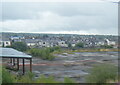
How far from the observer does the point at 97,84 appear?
29.4 ft

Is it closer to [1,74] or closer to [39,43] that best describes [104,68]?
[1,74]

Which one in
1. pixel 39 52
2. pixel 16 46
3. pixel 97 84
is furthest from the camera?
pixel 16 46

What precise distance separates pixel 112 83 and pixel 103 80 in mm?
415

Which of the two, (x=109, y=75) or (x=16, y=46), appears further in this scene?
(x=16, y=46)

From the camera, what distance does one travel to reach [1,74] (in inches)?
321

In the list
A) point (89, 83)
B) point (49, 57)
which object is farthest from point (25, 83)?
point (49, 57)

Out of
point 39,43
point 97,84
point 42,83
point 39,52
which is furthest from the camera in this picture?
point 39,43

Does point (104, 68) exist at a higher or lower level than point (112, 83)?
higher

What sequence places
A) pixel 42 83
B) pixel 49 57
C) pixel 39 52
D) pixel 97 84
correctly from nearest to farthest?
pixel 42 83, pixel 97 84, pixel 49 57, pixel 39 52

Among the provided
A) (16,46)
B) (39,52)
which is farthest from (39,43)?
(39,52)

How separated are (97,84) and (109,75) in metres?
0.80

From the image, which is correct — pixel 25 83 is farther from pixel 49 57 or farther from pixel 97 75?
pixel 49 57

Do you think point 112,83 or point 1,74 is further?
point 112,83

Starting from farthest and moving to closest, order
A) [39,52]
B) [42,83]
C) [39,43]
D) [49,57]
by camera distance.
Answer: [39,43]
[39,52]
[49,57]
[42,83]
